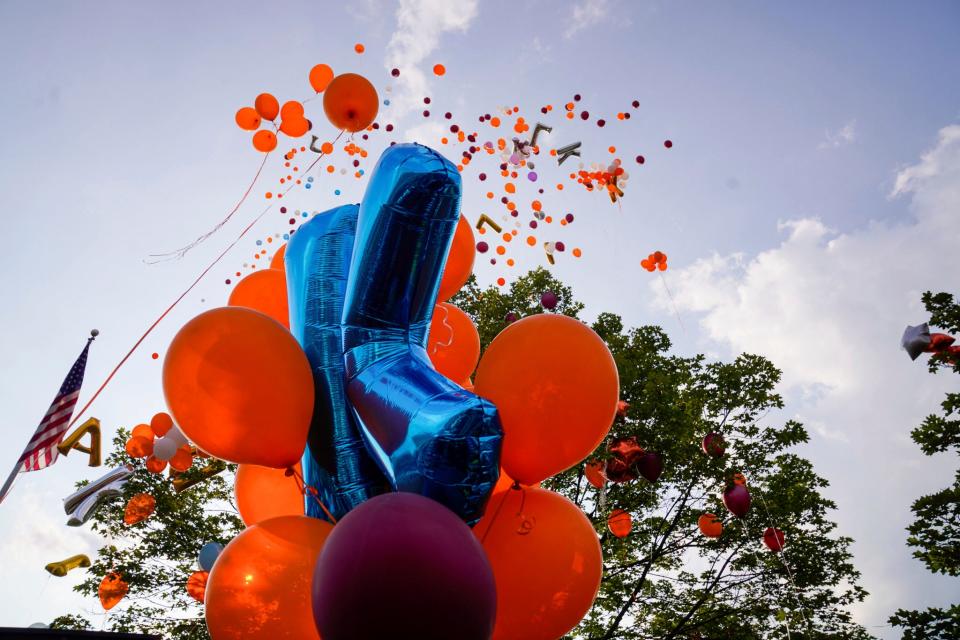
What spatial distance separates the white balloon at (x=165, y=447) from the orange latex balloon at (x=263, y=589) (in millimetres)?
2747

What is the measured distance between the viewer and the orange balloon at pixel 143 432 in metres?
4.89

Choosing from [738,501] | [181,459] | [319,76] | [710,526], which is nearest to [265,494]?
[181,459]

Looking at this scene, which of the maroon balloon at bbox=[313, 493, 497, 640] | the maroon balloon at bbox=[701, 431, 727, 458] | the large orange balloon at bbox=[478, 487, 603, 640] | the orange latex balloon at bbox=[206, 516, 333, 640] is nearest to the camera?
the maroon balloon at bbox=[313, 493, 497, 640]

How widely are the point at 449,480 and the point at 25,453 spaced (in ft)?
13.1

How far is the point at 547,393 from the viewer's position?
2473mm

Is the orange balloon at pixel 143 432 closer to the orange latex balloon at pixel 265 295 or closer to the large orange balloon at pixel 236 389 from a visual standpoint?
the orange latex balloon at pixel 265 295

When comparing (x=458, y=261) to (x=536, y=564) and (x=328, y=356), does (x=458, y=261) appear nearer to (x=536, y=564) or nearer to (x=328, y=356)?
(x=328, y=356)

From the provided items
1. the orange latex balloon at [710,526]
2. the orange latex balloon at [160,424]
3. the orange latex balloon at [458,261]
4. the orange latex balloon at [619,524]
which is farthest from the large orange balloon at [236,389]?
the orange latex balloon at [710,526]

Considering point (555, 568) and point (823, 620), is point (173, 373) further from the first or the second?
point (823, 620)

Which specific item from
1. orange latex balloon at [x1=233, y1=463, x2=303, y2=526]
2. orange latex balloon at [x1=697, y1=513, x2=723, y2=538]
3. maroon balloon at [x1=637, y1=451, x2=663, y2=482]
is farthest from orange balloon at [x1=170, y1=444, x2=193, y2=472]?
orange latex balloon at [x1=697, y1=513, x2=723, y2=538]

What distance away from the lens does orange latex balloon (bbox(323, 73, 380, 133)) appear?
3.76 m

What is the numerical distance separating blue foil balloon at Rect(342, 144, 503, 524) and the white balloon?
303 centimetres

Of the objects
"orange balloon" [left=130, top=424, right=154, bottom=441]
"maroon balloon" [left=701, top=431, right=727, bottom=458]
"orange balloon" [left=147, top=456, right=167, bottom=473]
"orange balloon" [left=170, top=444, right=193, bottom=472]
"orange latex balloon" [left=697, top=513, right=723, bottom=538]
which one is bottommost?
"orange balloon" [left=147, top=456, right=167, bottom=473]

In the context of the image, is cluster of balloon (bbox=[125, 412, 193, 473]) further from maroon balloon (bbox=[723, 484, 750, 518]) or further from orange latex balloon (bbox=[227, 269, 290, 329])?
maroon balloon (bbox=[723, 484, 750, 518])
